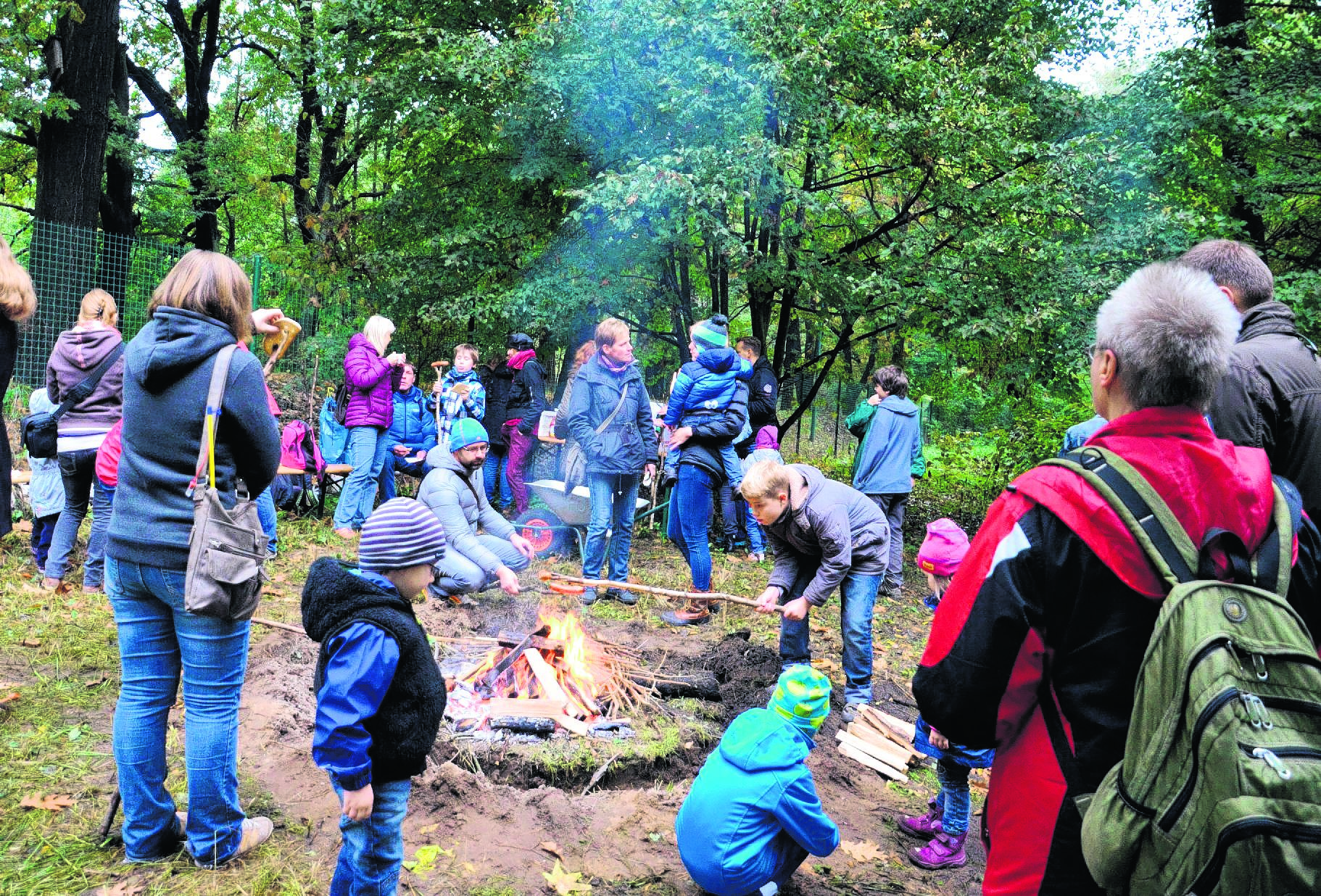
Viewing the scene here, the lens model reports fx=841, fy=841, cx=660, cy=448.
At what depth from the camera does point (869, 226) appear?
1168 centimetres

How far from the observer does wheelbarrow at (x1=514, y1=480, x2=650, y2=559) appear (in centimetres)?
827

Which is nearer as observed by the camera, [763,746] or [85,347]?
[763,746]

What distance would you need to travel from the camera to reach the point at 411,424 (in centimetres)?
928

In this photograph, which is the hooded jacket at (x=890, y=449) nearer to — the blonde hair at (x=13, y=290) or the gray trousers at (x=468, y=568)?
the gray trousers at (x=468, y=568)

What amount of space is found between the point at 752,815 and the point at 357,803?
5.03 feet

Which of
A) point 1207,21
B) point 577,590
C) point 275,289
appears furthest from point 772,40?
point 275,289

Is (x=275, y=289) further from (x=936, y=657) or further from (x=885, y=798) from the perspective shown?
(x=936, y=657)

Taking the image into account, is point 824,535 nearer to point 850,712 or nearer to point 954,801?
point 850,712

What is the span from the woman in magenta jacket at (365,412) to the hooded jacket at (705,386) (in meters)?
3.00

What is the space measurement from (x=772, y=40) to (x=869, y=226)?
3.09m

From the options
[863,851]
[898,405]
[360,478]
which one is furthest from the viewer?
[898,405]

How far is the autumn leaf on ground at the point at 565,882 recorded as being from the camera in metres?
3.48

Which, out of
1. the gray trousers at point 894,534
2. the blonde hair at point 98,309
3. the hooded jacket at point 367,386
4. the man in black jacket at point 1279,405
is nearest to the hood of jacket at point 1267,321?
the man in black jacket at point 1279,405

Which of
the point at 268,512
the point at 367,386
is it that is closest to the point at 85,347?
the point at 268,512
